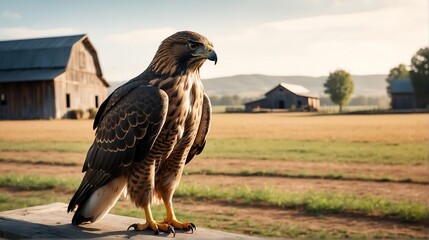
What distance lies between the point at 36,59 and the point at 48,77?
5.89 ft

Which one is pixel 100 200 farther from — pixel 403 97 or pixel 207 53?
pixel 403 97

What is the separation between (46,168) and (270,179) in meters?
4.74

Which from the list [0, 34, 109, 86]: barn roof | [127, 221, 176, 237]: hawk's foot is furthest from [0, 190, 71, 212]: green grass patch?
[0, 34, 109, 86]: barn roof

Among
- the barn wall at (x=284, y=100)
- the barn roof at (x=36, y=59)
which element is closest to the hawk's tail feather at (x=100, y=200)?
the barn roof at (x=36, y=59)

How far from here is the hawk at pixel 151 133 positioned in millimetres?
2326

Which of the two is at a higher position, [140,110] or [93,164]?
[140,110]

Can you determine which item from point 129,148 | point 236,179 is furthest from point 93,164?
point 236,179

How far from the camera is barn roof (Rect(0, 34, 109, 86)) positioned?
21.9m

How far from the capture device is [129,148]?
242 centimetres

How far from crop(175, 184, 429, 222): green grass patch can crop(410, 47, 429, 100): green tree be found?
3612cm

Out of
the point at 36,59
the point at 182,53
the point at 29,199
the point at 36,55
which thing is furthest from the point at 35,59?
the point at 182,53

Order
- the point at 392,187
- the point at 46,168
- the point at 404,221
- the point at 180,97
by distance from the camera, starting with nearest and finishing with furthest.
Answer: the point at 180,97, the point at 404,221, the point at 392,187, the point at 46,168

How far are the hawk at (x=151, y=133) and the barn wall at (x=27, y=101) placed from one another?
64.9 ft

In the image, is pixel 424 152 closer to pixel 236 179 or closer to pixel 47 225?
pixel 236 179
